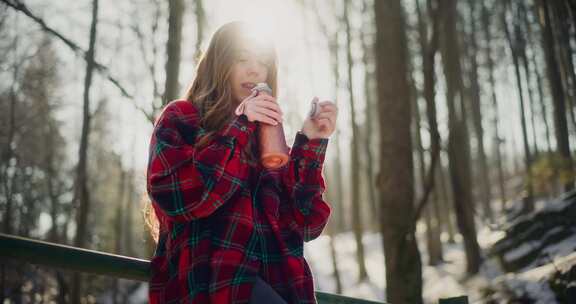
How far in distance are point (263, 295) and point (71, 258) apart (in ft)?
1.86

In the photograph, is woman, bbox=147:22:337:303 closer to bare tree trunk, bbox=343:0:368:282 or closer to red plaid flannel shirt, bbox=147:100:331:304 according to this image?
red plaid flannel shirt, bbox=147:100:331:304

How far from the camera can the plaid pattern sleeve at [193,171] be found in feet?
4.29

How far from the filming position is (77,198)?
6859 millimetres

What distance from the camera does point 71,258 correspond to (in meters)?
1.32

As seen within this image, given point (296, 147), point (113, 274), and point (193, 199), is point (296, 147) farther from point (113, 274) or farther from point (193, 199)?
point (113, 274)

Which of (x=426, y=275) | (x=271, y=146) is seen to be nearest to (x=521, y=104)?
(x=426, y=275)

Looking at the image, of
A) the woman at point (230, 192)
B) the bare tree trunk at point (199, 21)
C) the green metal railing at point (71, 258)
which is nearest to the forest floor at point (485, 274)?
the woman at point (230, 192)

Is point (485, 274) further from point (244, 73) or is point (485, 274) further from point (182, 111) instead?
point (182, 111)

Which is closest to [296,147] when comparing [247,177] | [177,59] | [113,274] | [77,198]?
[247,177]

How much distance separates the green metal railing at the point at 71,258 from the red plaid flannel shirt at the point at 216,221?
6 cm

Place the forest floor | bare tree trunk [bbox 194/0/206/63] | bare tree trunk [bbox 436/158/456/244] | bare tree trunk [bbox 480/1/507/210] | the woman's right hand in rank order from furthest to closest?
bare tree trunk [bbox 480/1/507/210]
bare tree trunk [bbox 436/158/456/244]
bare tree trunk [bbox 194/0/206/63]
the forest floor
the woman's right hand

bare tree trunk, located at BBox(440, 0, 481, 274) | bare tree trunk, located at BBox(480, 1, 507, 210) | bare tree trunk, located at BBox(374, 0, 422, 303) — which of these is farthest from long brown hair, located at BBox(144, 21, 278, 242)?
bare tree trunk, located at BBox(480, 1, 507, 210)

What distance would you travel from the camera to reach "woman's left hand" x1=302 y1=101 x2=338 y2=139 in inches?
66.1

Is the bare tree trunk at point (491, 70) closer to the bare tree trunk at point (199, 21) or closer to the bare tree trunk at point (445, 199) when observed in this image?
the bare tree trunk at point (445, 199)
